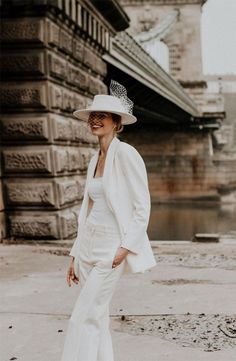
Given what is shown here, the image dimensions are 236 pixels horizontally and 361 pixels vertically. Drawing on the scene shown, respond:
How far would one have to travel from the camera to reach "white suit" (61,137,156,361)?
8.85 ft

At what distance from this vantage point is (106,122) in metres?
2.95

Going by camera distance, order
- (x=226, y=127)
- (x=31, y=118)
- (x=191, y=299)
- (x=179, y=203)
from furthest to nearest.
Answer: (x=226, y=127) < (x=179, y=203) < (x=31, y=118) < (x=191, y=299)

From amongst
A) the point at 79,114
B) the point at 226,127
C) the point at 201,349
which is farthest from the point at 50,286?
the point at 226,127

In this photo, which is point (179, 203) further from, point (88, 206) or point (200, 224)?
point (88, 206)

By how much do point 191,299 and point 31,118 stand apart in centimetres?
417

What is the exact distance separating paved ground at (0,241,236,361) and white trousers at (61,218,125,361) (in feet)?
1.85

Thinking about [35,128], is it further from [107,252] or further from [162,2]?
[162,2]

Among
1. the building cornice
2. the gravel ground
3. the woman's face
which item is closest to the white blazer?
the woman's face

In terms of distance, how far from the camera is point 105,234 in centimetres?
280

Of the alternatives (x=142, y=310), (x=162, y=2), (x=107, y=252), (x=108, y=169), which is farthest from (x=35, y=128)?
(x=162, y=2)

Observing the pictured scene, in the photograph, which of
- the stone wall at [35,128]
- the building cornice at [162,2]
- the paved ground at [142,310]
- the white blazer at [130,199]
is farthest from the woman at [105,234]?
the building cornice at [162,2]

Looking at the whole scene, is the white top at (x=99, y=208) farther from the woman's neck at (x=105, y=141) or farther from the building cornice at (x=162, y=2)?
the building cornice at (x=162, y=2)

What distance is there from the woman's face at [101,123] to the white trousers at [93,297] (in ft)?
1.44

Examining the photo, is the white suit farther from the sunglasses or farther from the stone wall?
the stone wall
